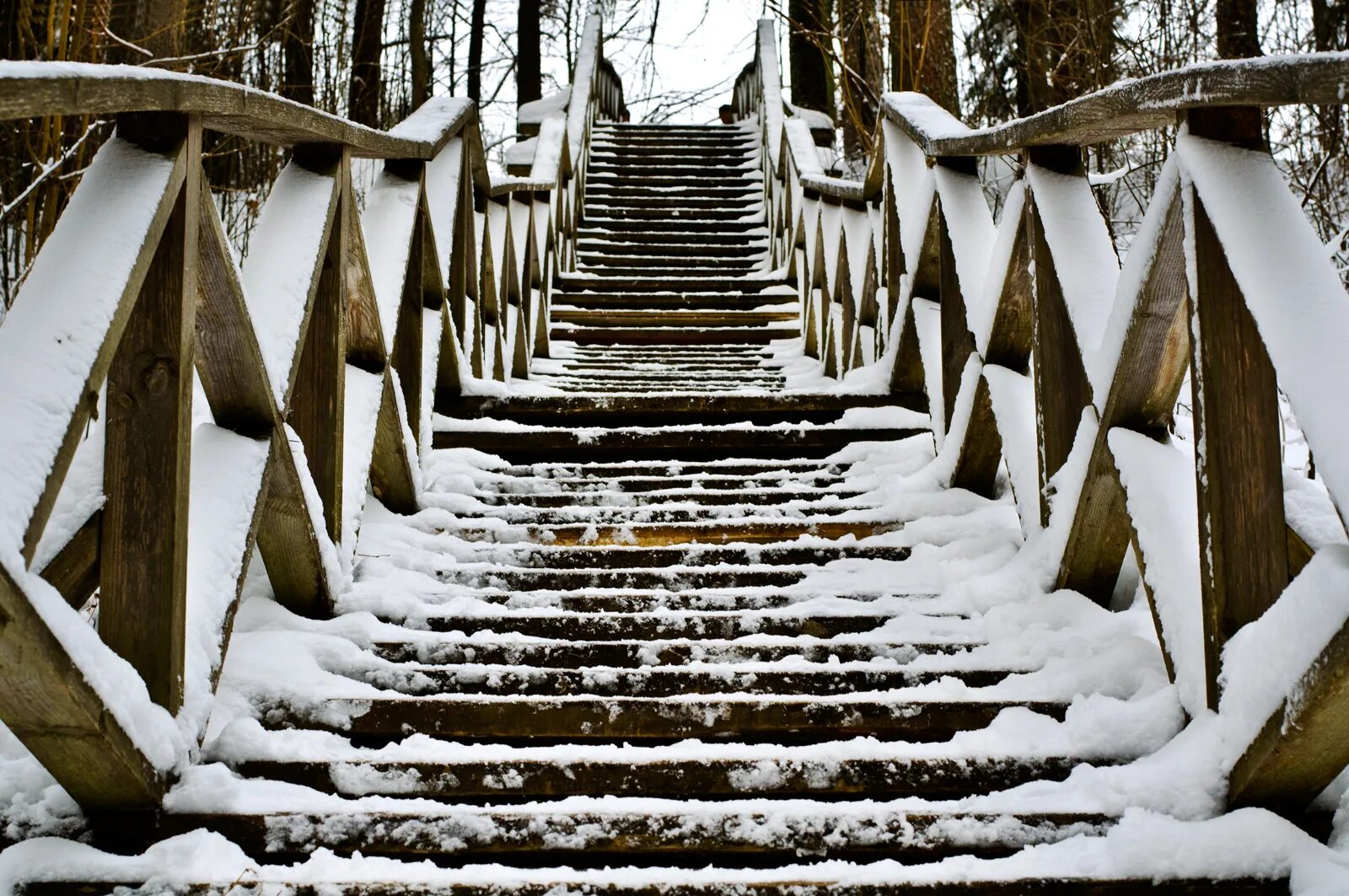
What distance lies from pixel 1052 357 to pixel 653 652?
0.98 metres

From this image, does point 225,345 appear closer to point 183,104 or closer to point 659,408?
point 183,104

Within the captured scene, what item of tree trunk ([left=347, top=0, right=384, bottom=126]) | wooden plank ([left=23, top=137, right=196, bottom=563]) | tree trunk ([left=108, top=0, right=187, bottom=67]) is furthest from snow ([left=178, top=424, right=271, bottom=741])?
tree trunk ([left=347, top=0, right=384, bottom=126])

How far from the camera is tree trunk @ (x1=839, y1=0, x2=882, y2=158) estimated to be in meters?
7.02

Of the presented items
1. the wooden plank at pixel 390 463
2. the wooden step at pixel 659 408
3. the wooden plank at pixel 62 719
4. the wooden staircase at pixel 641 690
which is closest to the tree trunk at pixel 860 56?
the wooden step at pixel 659 408

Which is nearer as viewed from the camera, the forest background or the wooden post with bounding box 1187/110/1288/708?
the wooden post with bounding box 1187/110/1288/708

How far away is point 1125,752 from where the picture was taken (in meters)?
1.71

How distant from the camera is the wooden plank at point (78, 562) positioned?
1521 mm

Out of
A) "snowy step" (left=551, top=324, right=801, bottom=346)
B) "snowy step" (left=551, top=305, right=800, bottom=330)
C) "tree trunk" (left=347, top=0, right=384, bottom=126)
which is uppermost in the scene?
"tree trunk" (left=347, top=0, right=384, bottom=126)

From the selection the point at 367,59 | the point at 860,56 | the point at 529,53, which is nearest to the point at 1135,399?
the point at 860,56

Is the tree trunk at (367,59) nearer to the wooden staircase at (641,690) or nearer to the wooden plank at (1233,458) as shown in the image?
the wooden staircase at (641,690)

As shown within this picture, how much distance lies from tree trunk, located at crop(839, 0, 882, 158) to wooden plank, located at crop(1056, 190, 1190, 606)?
16.1ft

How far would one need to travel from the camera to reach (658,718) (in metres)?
1.83

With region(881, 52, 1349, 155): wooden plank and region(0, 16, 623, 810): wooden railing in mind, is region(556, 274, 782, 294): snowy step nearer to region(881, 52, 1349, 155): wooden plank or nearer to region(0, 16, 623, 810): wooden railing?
region(0, 16, 623, 810): wooden railing

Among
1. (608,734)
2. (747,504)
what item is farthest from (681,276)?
(608,734)
